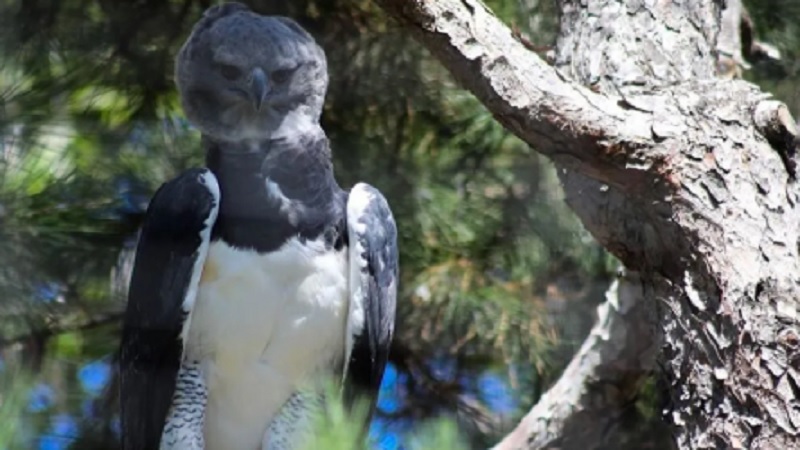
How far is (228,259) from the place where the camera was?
5.17 feet

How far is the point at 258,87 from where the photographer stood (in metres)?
1.61

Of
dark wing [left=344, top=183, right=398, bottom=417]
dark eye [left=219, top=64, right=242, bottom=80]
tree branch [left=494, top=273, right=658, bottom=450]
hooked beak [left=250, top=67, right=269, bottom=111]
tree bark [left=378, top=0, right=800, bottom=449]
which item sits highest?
tree bark [left=378, top=0, right=800, bottom=449]

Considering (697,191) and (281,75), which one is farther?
(281,75)

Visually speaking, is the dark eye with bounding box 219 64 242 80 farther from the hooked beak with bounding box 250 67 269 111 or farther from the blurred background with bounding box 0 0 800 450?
the blurred background with bounding box 0 0 800 450

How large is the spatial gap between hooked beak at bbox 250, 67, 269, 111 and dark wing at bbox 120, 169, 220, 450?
93mm

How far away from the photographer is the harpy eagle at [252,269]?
1.58 m

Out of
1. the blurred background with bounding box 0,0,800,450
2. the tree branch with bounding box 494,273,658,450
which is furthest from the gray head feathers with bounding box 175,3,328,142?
the tree branch with bounding box 494,273,658,450

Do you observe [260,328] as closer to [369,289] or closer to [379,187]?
[369,289]

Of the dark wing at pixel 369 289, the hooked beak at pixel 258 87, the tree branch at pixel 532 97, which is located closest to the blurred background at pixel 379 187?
the dark wing at pixel 369 289

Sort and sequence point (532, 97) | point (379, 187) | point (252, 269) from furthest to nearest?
point (379, 187)
point (252, 269)
point (532, 97)

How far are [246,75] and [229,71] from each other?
1.0 inches

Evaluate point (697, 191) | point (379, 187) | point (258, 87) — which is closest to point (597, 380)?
point (379, 187)

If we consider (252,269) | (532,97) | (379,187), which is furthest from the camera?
(379,187)

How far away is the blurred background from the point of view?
163 cm
